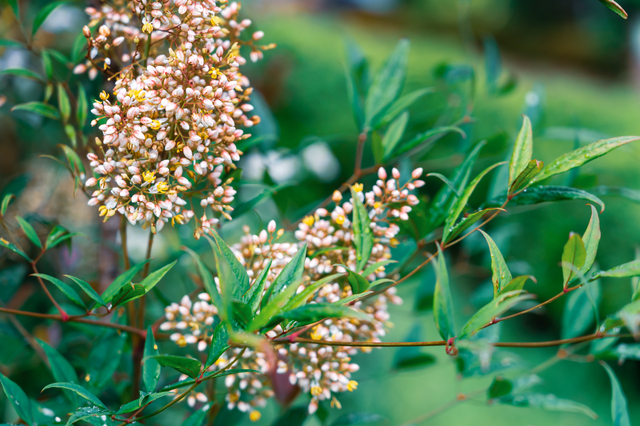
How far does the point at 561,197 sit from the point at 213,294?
0.38m

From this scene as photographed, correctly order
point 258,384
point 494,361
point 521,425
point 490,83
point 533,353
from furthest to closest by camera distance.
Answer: point 533,353 < point 521,425 < point 490,83 < point 494,361 < point 258,384

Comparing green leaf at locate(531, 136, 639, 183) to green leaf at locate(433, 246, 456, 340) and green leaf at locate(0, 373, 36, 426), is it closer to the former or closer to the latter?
green leaf at locate(433, 246, 456, 340)

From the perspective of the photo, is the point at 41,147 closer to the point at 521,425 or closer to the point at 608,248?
the point at 521,425

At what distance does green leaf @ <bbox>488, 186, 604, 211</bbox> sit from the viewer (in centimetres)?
44

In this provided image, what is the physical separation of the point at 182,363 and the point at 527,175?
409 millimetres

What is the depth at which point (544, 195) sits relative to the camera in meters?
0.46

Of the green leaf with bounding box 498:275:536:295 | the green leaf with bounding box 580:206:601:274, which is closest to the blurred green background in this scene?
the green leaf with bounding box 580:206:601:274

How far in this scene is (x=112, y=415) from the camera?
1.41 ft

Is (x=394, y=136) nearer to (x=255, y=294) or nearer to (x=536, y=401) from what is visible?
(x=255, y=294)

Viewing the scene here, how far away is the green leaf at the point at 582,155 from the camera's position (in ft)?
1.39

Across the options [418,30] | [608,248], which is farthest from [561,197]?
[418,30]

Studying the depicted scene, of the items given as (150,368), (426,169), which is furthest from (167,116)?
(426,169)

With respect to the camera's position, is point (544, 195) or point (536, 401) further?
point (536, 401)

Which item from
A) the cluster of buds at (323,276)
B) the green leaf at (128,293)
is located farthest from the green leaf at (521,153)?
the green leaf at (128,293)
